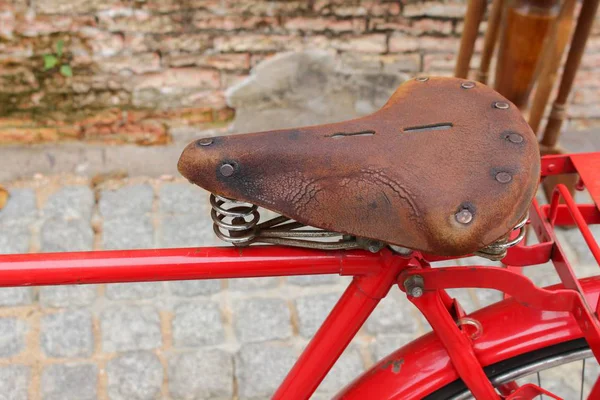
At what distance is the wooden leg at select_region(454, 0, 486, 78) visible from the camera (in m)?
2.54

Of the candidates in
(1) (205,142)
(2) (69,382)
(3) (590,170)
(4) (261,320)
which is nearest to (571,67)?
(3) (590,170)

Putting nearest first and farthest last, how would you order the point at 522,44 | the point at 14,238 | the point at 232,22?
the point at 522,44, the point at 14,238, the point at 232,22

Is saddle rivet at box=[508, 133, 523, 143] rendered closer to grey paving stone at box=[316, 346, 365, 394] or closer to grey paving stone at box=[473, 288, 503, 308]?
grey paving stone at box=[316, 346, 365, 394]

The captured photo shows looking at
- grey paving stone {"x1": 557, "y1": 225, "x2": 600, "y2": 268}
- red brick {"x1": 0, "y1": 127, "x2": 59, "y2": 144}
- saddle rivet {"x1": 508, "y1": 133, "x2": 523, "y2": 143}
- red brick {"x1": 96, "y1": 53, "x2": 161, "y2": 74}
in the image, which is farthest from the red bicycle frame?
red brick {"x1": 0, "y1": 127, "x2": 59, "y2": 144}

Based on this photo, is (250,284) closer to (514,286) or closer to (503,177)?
(514,286)

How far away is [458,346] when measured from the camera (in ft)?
4.64

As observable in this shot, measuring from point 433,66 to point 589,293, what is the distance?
2060 mm

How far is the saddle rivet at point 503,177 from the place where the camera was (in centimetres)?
120

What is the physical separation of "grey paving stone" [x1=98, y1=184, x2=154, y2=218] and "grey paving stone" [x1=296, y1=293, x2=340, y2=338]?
79cm

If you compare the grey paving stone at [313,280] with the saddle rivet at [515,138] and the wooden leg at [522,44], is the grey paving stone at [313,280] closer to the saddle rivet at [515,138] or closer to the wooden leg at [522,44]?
the wooden leg at [522,44]

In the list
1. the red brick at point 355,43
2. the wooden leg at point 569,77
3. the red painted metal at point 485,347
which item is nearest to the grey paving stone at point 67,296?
the red painted metal at point 485,347

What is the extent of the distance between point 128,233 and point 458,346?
1.72 meters

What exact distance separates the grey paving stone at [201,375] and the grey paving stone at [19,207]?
95 centimetres

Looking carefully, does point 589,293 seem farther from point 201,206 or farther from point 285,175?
point 201,206
